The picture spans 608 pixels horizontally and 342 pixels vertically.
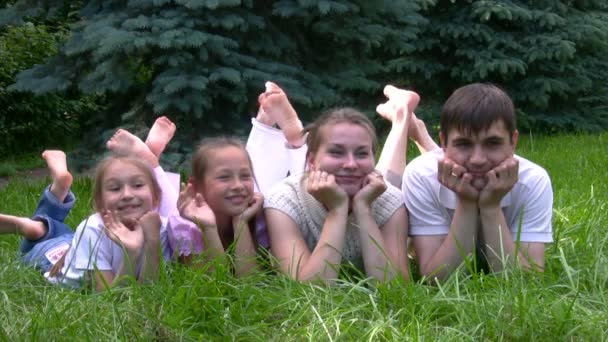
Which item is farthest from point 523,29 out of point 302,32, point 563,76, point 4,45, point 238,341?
point 238,341

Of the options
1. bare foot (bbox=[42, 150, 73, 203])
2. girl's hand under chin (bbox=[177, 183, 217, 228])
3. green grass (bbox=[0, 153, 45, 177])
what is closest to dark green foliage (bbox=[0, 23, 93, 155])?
green grass (bbox=[0, 153, 45, 177])

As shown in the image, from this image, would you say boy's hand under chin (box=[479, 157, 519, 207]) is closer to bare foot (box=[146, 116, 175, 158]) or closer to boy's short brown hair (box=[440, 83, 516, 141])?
boy's short brown hair (box=[440, 83, 516, 141])

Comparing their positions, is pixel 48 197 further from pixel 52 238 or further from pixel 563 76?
pixel 563 76

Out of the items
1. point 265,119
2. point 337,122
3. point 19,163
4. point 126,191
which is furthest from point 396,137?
point 19,163

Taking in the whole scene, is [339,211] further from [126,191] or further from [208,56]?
[208,56]

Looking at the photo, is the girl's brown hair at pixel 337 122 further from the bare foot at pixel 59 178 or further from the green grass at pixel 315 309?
the bare foot at pixel 59 178

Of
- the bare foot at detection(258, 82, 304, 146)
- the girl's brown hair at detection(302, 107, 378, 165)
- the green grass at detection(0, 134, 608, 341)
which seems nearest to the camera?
the green grass at detection(0, 134, 608, 341)

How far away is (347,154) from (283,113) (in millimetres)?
1034

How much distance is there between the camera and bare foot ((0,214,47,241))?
162 inches

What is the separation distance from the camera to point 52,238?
4172 mm

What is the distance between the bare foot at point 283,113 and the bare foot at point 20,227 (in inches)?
50.4

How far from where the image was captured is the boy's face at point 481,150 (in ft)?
10.8

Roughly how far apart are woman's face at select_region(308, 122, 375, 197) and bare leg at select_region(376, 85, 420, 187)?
2.48ft

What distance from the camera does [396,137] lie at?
14.5 feet
